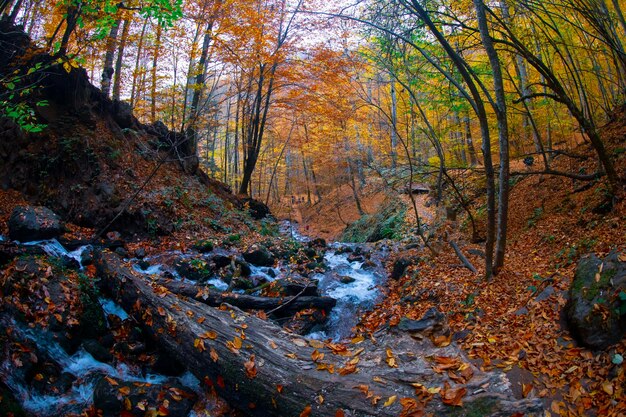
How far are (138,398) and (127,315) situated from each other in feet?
6.45

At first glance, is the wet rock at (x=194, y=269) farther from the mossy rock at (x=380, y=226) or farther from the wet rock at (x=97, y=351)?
the mossy rock at (x=380, y=226)

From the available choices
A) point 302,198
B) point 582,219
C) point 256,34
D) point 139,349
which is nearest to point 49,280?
point 139,349

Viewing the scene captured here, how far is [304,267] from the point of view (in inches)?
387

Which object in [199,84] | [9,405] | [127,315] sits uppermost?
[199,84]

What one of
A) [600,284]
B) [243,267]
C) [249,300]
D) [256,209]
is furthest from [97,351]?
[256,209]

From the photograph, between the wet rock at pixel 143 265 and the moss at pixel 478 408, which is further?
the wet rock at pixel 143 265

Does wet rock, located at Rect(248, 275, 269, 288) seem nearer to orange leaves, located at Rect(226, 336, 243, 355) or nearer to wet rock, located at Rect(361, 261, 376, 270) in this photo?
wet rock, located at Rect(361, 261, 376, 270)

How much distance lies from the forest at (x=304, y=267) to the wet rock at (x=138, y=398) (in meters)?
0.02

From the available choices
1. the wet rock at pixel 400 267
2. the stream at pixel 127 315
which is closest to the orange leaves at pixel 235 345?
A: the stream at pixel 127 315

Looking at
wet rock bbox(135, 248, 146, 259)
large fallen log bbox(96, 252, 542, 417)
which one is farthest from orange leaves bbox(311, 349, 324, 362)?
wet rock bbox(135, 248, 146, 259)

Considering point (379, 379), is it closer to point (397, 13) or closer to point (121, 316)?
point (121, 316)

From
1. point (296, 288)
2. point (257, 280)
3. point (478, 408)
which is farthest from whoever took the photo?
point (257, 280)

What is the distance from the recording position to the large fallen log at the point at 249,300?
6.14 m

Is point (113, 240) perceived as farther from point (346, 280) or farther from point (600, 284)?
point (600, 284)
